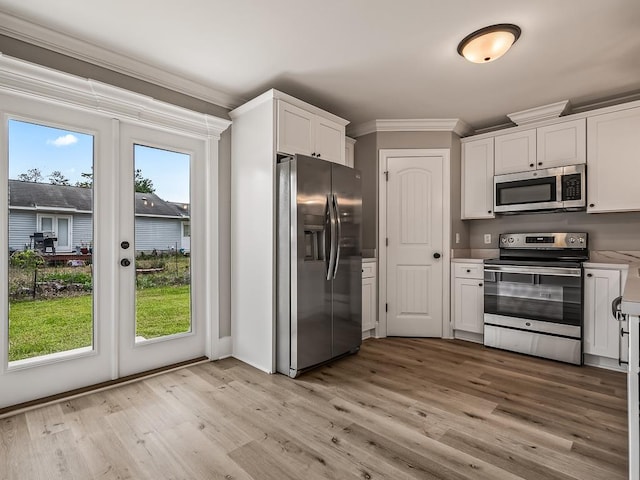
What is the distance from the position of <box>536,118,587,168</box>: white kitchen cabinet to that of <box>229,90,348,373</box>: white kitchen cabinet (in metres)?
2.15

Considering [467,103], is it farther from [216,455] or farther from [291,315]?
[216,455]

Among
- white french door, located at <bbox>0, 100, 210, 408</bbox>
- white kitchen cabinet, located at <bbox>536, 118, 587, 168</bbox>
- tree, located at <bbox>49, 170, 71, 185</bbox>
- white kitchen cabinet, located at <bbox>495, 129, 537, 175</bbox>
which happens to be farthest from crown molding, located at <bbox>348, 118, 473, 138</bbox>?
tree, located at <bbox>49, 170, 71, 185</bbox>

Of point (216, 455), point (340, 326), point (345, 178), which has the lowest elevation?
point (216, 455)

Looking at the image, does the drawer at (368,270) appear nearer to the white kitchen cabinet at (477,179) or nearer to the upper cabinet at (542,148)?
the white kitchen cabinet at (477,179)

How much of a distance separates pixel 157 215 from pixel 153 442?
1749 millimetres

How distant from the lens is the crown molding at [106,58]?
7.20 ft

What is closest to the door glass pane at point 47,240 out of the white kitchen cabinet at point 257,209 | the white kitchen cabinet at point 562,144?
the white kitchen cabinet at point 257,209

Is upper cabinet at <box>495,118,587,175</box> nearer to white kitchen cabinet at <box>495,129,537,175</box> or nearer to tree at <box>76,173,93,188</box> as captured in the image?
white kitchen cabinet at <box>495,129,537,175</box>

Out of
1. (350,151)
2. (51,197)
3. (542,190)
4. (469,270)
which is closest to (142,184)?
(51,197)

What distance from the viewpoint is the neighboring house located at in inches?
91.6

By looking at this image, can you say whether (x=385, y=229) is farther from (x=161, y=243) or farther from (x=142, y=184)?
(x=142, y=184)

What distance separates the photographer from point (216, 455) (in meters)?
1.80

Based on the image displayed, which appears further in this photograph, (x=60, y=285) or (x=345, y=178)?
(x=345, y=178)

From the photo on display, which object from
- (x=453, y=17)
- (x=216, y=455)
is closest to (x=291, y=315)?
(x=216, y=455)
